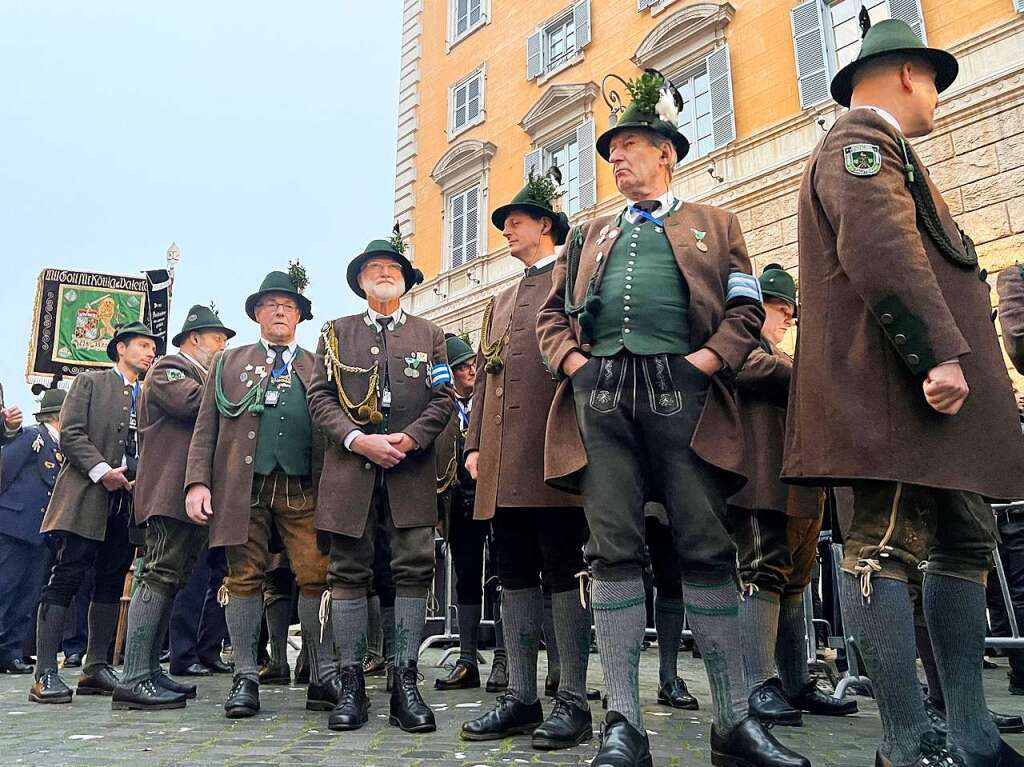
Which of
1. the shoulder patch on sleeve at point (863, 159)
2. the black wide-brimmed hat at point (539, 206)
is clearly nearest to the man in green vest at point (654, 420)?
the shoulder patch on sleeve at point (863, 159)

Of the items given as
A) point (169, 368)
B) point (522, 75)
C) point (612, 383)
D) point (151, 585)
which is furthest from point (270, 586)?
point (522, 75)

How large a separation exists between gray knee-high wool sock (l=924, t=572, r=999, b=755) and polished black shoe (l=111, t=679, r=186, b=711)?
3.70 m

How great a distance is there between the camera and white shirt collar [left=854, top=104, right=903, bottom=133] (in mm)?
2678

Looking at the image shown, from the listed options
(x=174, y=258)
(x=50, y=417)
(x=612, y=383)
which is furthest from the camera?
(x=174, y=258)

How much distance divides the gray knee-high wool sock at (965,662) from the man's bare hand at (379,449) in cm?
242

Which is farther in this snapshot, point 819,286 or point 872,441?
point 819,286

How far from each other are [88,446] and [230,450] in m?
1.41

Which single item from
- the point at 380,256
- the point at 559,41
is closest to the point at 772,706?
the point at 380,256

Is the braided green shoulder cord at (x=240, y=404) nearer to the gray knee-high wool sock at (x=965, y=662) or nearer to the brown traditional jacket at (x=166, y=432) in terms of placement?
the brown traditional jacket at (x=166, y=432)

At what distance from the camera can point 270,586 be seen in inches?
226

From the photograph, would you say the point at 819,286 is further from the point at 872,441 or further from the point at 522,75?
the point at 522,75

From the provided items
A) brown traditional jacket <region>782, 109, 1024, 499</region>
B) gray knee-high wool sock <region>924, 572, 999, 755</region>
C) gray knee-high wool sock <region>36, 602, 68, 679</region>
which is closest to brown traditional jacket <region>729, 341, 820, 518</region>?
brown traditional jacket <region>782, 109, 1024, 499</region>

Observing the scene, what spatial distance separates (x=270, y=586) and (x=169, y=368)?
169cm

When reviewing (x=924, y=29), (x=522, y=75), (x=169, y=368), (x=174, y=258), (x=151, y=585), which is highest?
(x=522, y=75)
